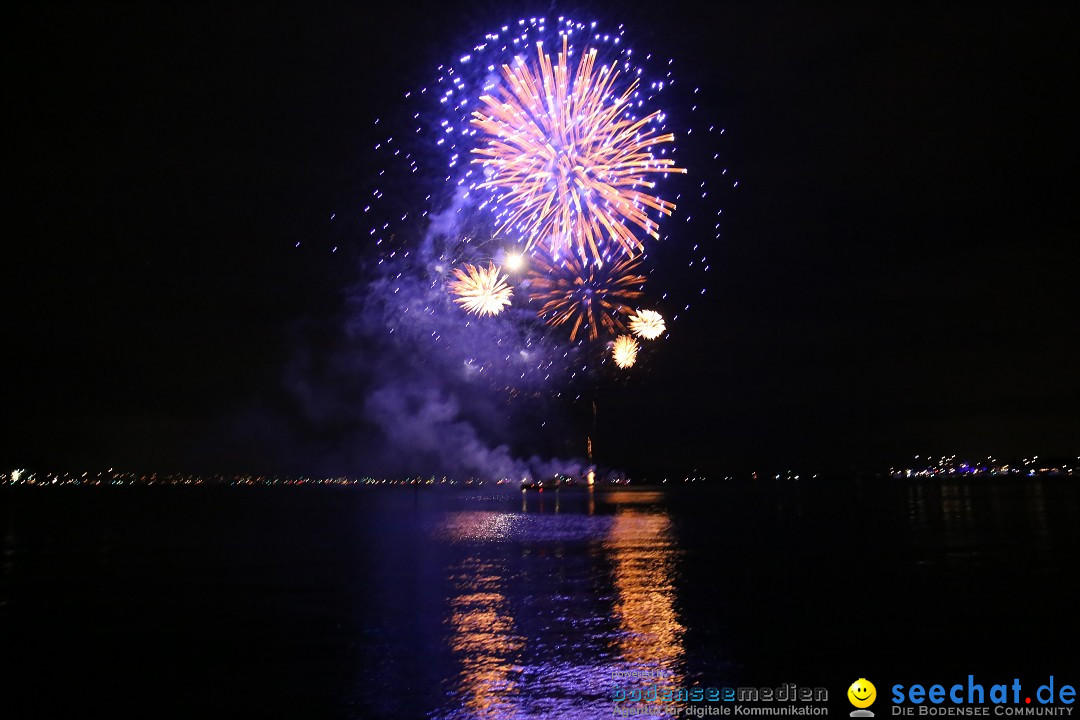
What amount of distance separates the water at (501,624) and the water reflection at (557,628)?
7 centimetres

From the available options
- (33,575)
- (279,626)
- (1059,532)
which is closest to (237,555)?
(33,575)

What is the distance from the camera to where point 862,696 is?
1222 cm

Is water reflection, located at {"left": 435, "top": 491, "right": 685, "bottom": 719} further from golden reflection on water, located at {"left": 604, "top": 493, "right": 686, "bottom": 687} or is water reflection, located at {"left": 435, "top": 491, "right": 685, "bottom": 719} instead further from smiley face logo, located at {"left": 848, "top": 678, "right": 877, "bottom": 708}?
smiley face logo, located at {"left": 848, "top": 678, "right": 877, "bottom": 708}

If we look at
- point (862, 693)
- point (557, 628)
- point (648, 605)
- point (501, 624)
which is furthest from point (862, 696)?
point (648, 605)

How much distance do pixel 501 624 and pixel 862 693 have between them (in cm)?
806

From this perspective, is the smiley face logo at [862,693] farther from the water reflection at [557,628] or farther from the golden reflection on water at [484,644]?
the golden reflection on water at [484,644]

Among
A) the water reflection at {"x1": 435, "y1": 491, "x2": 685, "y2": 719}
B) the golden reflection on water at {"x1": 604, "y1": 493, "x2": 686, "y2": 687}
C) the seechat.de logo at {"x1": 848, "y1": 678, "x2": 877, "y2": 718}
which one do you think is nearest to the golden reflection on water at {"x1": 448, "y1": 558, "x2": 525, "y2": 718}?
the water reflection at {"x1": 435, "y1": 491, "x2": 685, "y2": 719}

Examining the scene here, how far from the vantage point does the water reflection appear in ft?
40.0

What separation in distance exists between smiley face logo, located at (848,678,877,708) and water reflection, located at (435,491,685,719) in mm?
2523

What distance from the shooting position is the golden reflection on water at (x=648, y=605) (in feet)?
47.5

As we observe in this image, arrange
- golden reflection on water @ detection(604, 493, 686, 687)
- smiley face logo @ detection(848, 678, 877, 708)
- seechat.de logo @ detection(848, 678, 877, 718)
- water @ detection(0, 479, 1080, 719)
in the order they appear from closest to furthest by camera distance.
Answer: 1. seechat.de logo @ detection(848, 678, 877, 718)
2. smiley face logo @ detection(848, 678, 877, 708)
3. water @ detection(0, 479, 1080, 719)
4. golden reflection on water @ detection(604, 493, 686, 687)

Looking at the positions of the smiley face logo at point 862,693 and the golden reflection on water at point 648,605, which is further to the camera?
the golden reflection on water at point 648,605

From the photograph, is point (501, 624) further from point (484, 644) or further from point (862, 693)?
point (862, 693)

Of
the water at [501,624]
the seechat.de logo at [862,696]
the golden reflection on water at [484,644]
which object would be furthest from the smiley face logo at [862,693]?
the golden reflection on water at [484,644]
